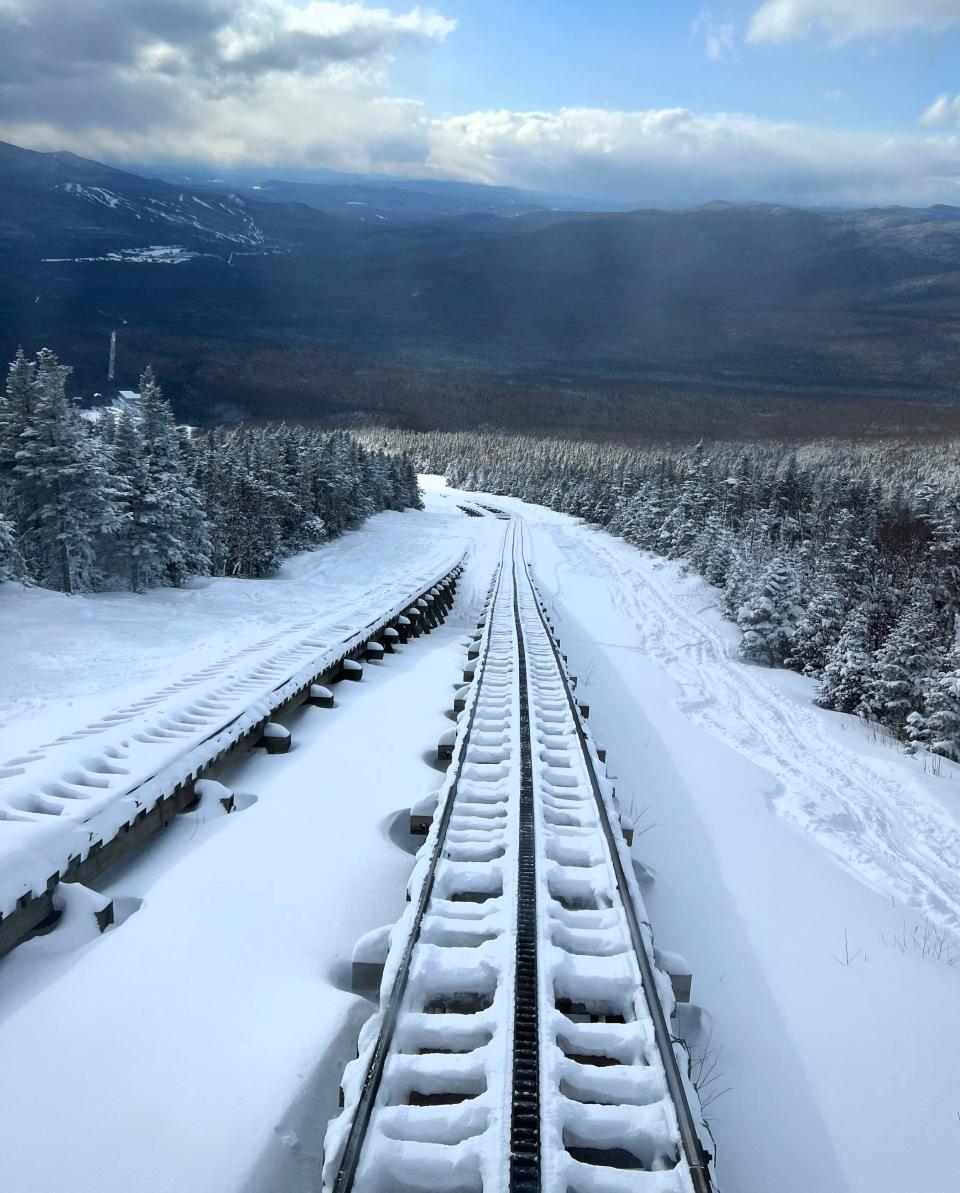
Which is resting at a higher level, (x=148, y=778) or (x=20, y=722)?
(x=148, y=778)

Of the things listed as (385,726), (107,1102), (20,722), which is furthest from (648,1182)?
(20,722)

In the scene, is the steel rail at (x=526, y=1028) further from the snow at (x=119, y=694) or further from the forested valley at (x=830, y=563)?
the forested valley at (x=830, y=563)

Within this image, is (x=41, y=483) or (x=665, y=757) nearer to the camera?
(x=665, y=757)

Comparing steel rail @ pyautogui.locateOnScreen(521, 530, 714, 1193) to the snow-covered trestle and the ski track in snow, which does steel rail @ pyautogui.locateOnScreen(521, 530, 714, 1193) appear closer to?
the snow-covered trestle

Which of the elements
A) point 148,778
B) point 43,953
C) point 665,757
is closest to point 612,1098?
point 43,953

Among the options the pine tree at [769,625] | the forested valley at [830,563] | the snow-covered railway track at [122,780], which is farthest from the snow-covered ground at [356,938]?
the pine tree at [769,625]

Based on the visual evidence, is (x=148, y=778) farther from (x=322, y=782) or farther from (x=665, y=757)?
(x=665, y=757)

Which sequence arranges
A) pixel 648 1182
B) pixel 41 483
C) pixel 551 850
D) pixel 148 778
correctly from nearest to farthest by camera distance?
pixel 648 1182 < pixel 551 850 < pixel 148 778 < pixel 41 483

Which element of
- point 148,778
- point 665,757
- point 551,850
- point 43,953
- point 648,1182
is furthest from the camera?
point 665,757
